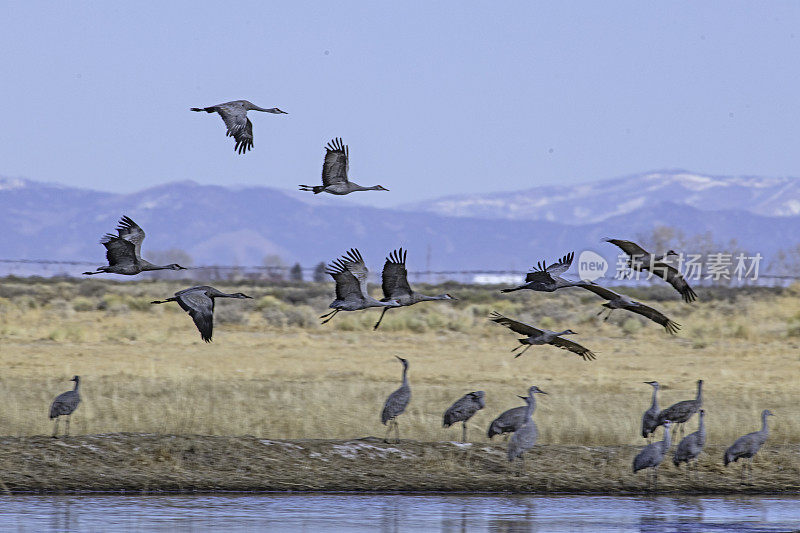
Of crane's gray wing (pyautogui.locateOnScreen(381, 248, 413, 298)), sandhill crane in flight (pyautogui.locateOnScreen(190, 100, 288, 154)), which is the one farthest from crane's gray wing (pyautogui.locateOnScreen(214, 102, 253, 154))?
crane's gray wing (pyautogui.locateOnScreen(381, 248, 413, 298))

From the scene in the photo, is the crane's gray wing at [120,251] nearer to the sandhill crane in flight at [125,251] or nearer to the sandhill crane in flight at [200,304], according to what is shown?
the sandhill crane in flight at [125,251]

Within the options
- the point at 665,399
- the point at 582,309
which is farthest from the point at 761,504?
the point at 582,309

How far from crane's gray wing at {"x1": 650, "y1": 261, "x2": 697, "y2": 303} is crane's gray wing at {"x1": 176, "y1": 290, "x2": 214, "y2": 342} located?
508 centimetres

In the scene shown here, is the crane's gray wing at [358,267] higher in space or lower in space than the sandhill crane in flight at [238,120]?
lower

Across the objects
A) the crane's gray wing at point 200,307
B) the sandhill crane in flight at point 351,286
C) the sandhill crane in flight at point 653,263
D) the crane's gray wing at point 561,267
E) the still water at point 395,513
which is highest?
the sandhill crane in flight at point 653,263

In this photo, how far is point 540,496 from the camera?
15445 millimetres

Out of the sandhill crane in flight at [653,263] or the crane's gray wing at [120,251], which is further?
the sandhill crane in flight at [653,263]

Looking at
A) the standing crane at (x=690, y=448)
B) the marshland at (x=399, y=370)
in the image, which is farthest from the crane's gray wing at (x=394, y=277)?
the standing crane at (x=690, y=448)

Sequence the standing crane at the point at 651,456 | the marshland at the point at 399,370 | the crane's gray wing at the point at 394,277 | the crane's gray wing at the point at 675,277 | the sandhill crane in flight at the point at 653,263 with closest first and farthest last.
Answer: the sandhill crane in flight at the point at 653,263 → the crane's gray wing at the point at 394,277 → the standing crane at the point at 651,456 → the crane's gray wing at the point at 675,277 → the marshland at the point at 399,370

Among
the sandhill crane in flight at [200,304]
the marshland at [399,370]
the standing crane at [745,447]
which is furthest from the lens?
the marshland at [399,370]

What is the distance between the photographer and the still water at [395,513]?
1278 cm

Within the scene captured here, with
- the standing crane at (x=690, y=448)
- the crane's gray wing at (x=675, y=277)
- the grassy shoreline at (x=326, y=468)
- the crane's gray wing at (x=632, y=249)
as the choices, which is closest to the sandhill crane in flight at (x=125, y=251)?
the grassy shoreline at (x=326, y=468)

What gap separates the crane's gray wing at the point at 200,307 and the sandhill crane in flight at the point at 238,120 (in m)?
1.81

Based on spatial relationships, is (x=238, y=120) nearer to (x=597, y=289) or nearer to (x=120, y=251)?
(x=120, y=251)
